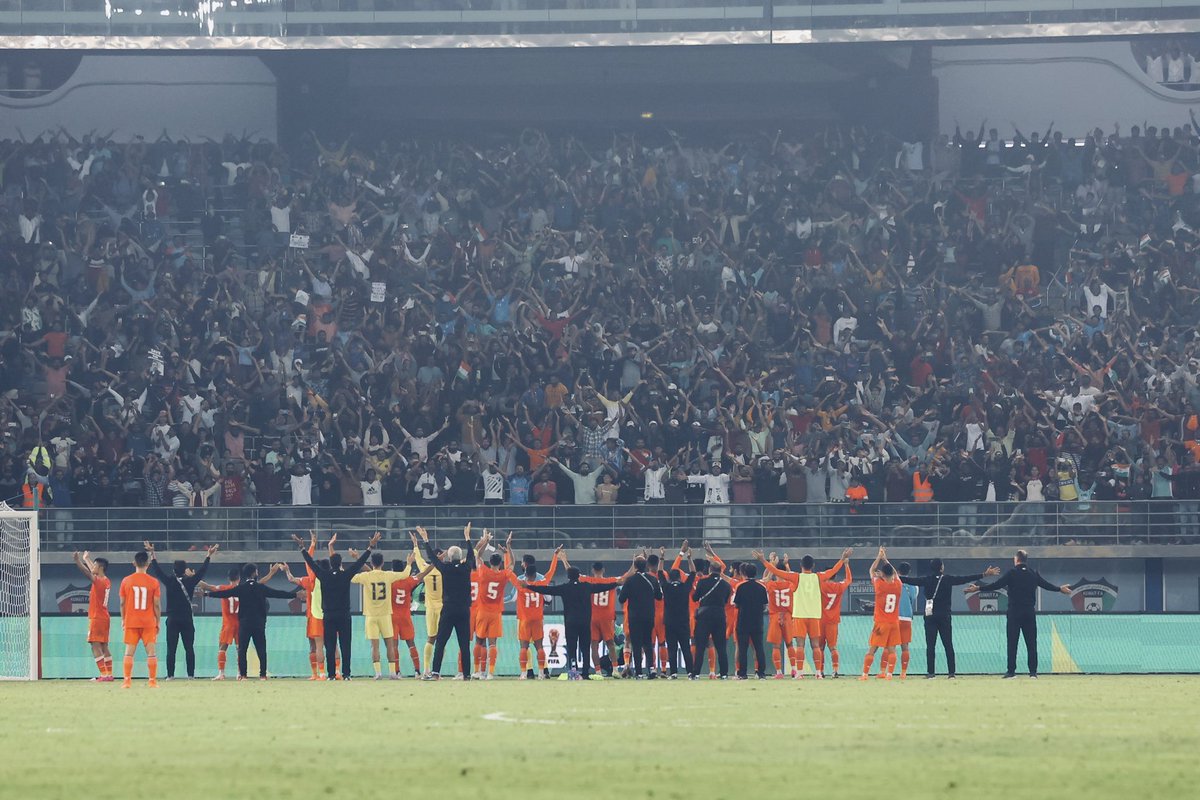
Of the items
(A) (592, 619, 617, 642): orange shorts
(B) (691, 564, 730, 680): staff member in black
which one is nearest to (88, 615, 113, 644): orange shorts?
(A) (592, 619, 617, 642): orange shorts

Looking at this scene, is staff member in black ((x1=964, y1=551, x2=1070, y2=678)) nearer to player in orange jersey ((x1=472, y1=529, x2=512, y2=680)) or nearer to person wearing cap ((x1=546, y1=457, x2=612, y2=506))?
player in orange jersey ((x1=472, y1=529, x2=512, y2=680))

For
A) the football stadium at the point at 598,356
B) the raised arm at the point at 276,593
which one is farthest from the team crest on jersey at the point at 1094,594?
the raised arm at the point at 276,593

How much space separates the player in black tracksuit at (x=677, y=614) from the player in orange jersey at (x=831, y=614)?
1821mm

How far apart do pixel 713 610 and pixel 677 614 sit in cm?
51

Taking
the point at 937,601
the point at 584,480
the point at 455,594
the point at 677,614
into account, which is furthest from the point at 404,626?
the point at 584,480

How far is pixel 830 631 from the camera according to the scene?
84.2 ft

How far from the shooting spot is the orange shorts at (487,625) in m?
24.7

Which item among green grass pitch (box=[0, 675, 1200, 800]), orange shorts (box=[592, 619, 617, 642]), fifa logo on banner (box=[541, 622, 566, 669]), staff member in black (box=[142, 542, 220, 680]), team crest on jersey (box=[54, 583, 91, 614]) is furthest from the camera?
team crest on jersey (box=[54, 583, 91, 614])

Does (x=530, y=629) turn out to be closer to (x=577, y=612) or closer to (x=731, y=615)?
(x=577, y=612)

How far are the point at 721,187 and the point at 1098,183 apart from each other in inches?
325

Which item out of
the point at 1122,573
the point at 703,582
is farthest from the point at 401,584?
the point at 1122,573

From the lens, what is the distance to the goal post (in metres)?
25.9

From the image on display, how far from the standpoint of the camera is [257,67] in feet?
151

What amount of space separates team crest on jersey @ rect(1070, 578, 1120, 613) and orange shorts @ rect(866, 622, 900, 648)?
11463 mm
